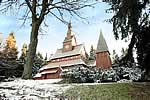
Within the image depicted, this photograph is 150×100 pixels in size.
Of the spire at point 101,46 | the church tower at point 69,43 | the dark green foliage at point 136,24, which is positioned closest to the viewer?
the dark green foliage at point 136,24

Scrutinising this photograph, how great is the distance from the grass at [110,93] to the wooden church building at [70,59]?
1236 inches

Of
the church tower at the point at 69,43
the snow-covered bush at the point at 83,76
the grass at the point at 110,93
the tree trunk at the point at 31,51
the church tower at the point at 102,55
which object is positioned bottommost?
the grass at the point at 110,93

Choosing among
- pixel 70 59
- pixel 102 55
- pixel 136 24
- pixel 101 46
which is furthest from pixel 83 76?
pixel 70 59

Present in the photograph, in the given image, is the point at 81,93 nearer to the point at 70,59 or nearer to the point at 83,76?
the point at 83,76

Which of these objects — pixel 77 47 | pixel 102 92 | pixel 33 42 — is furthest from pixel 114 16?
pixel 77 47

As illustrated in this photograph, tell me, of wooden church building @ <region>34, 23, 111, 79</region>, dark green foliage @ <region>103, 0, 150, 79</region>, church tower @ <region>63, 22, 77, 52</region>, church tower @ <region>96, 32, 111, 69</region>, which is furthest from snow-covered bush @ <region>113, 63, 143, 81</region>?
church tower @ <region>63, 22, 77, 52</region>

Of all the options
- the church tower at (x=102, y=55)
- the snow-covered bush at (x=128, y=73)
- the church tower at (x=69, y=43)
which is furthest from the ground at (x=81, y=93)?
the church tower at (x=69, y=43)

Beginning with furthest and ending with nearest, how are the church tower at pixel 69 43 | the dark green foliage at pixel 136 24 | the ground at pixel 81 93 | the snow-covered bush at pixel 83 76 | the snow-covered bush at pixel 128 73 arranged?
the church tower at pixel 69 43 < the snow-covered bush at pixel 83 76 < the snow-covered bush at pixel 128 73 < the dark green foliage at pixel 136 24 < the ground at pixel 81 93

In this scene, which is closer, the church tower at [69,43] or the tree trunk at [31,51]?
the tree trunk at [31,51]

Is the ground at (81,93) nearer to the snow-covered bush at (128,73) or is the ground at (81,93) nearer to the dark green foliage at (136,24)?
the dark green foliage at (136,24)

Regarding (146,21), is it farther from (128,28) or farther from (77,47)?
(77,47)

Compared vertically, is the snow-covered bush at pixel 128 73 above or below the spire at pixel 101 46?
below

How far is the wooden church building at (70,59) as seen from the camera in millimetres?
Result: 43406

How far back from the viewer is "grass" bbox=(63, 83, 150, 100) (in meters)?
8.65
